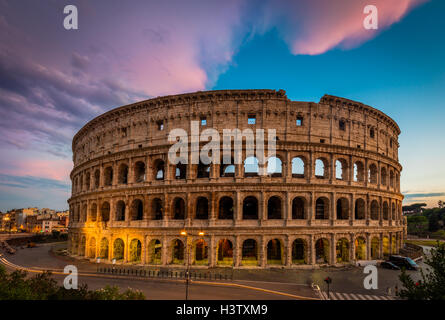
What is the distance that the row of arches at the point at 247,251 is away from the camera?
30.5 meters

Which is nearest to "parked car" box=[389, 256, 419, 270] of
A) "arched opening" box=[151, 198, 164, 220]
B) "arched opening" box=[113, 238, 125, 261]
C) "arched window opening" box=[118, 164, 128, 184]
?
"arched opening" box=[151, 198, 164, 220]

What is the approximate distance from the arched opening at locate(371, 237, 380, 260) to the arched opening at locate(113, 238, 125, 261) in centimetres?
3533

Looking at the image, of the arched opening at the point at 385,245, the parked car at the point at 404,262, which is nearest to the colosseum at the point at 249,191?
the arched opening at the point at 385,245

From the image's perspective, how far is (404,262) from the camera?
30406mm

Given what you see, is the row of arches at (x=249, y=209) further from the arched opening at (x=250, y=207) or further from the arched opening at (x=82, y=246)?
the arched opening at (x=82, y=246)

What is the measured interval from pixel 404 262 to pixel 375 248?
14.1 ft

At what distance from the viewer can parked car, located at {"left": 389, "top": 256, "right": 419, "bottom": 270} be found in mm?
29594

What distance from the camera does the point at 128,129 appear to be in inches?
1421

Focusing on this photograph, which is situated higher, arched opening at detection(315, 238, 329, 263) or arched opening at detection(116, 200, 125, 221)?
arched opening at detection(116, 200, 125, 221)

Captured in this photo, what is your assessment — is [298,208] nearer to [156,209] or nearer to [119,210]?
[156,209]

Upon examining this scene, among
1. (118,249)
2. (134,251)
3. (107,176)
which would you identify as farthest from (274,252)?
(107,176)

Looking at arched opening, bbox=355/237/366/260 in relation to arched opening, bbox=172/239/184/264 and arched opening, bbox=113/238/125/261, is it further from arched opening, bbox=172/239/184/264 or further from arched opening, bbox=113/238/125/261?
arched opening, bbox=113/238/125/261
